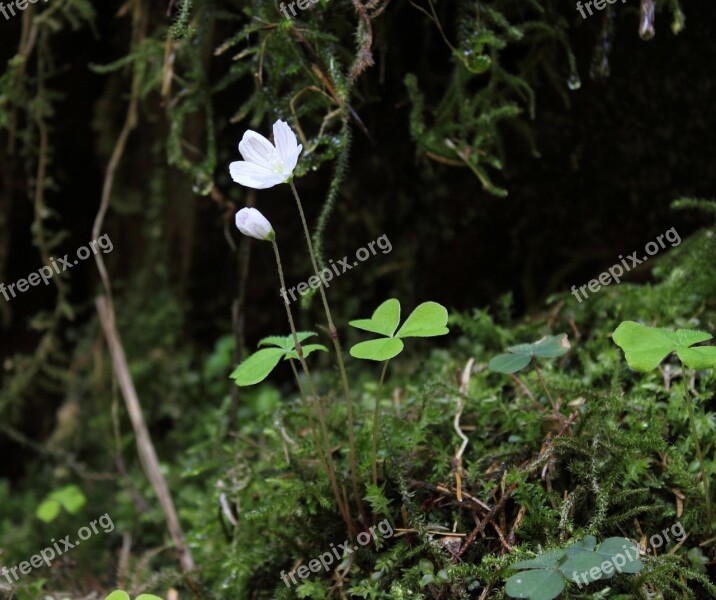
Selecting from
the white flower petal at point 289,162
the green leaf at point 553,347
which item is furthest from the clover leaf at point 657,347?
the white flower petal at point 289,162

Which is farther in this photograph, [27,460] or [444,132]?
[27,460]

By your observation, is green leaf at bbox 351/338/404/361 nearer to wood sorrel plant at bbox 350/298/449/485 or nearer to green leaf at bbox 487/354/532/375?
wood sorrel plant at bbox 350/298/449/485

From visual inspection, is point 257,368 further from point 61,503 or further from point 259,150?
point 61,503

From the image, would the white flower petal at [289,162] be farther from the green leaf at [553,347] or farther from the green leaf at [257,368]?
the green leaf at [553,347]

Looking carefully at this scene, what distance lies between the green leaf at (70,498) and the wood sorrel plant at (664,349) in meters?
2.03

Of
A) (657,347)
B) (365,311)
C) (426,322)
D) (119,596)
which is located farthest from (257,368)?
(365,311)

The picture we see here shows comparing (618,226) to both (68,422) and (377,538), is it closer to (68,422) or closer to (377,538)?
(377,538)

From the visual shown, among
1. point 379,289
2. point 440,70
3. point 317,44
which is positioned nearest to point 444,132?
point 440,70

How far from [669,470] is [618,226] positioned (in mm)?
1077

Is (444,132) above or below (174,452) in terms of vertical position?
above

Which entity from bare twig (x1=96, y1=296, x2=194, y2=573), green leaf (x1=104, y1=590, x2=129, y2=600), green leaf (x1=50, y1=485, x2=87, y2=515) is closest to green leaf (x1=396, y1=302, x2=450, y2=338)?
green leaf (x1=104, y1=590, x2=129, y2=600)

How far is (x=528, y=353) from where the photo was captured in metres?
1.53

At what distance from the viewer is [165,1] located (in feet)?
7.64

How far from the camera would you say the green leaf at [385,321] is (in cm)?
136
